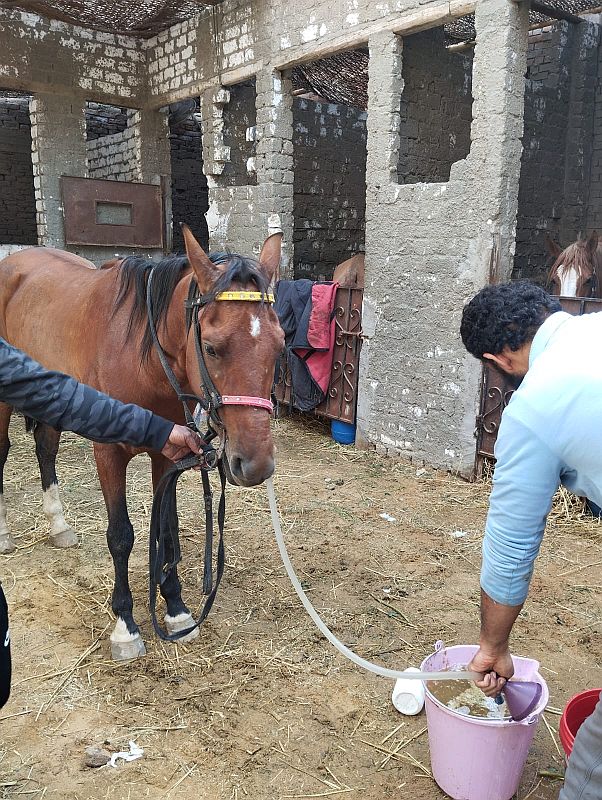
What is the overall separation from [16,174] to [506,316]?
39.4 feet

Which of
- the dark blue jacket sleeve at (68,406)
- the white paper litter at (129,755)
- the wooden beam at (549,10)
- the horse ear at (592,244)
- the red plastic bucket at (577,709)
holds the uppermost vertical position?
the wooden beam at (549,10)

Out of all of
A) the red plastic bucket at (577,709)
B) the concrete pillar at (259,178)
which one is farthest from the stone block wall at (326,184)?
the red plastic bucket at (577,709)

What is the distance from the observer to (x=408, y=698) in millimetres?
2502

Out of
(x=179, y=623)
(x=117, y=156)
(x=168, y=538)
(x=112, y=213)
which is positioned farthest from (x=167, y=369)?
(x=117, y=156)

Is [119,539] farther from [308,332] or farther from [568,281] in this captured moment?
[568,281]

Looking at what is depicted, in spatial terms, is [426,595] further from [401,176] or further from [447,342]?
[401,176]

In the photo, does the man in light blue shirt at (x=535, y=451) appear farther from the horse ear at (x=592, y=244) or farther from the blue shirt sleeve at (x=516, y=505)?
the horse ear at (x=592, y=244)

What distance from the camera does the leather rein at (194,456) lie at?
217 cm

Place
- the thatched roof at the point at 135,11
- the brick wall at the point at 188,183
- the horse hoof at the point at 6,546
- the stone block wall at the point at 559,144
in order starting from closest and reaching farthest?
the horse hoof at the point at 6,546
the thatched roof at the point at 135,11
the stone block wall at the point at 559,144
the brick wall at the point at 188,183

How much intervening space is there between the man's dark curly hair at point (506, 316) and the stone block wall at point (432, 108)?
5.01 m

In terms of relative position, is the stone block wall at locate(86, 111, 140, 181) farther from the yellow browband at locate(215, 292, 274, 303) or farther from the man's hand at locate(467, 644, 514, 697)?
the man's hand at locate(467, 644, 514, 697)

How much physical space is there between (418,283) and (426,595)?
2781 millimetres

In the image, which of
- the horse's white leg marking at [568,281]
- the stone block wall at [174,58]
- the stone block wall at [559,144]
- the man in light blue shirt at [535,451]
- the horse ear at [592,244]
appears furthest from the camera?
the stone block wall at [559,144]

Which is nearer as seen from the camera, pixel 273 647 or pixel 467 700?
pixel 467 700
